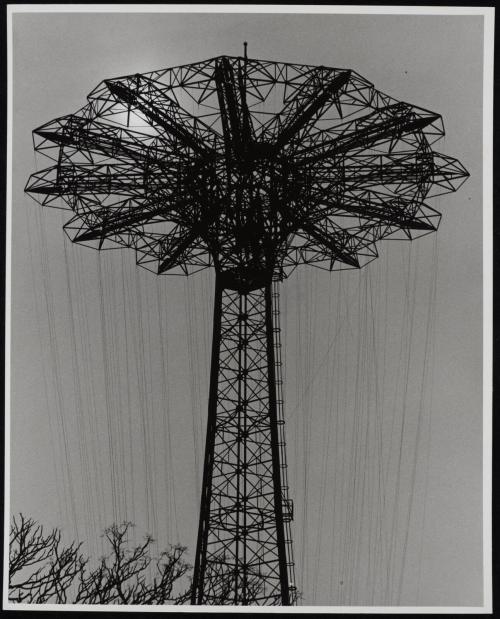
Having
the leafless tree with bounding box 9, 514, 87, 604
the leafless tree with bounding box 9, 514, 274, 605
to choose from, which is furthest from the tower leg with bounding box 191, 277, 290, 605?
the leafless tree with bounding box 9, 514, 87, 604

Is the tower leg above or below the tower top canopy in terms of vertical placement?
below

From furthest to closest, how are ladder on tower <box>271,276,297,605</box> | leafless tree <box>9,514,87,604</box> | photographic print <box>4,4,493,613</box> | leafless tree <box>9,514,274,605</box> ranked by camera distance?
1. ladder on tower <box>271,276,297,605</box>
2. leafless tree <box>9,514,274,605</box>
3. leafless tree <box>9,514,87,604</box>
4. photographic print <box>4,4,493,613</box>

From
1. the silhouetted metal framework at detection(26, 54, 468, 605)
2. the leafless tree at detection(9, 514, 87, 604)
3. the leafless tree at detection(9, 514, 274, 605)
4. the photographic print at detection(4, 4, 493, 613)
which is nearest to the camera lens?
the photographic print at detection(4, 4, 493, 613)

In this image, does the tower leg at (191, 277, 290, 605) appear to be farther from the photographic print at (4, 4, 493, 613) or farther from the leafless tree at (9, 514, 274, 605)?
the leafless tree at (9, 514, 274, 605)

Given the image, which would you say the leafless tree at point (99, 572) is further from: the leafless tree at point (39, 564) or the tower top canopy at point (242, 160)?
the tower top canopy at point (242, 160)

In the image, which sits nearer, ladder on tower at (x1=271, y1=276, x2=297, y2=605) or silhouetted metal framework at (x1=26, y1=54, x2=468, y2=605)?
silhouetted metal framework at (x1=26, y1=54, x2=468, y2=605)
